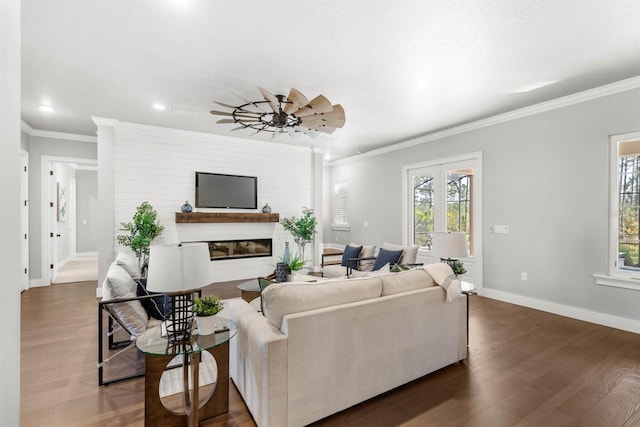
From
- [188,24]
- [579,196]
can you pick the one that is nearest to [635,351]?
[579,196]

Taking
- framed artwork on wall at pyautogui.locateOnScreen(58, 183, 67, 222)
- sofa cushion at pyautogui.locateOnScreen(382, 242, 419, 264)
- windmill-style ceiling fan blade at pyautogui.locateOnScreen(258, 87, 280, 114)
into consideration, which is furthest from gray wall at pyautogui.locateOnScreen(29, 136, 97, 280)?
sofa cushion at pyautogui.locateOnScreen(382, 242, 419, 264)

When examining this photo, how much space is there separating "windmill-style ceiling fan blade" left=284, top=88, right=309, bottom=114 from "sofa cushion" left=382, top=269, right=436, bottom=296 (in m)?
1.79

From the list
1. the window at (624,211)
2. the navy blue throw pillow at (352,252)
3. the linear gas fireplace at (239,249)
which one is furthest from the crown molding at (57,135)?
the window at (624,211)

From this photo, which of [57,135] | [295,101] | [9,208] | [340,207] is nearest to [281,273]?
[295,101]

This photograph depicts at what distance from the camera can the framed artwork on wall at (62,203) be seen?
7680 mm

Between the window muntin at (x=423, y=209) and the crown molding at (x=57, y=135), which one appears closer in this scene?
the crown molding at (x=57, y=135)

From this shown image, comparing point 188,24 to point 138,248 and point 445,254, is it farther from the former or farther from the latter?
point 138,248

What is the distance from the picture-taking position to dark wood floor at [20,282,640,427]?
210cm

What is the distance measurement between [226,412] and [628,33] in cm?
444

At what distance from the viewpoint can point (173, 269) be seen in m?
1.81

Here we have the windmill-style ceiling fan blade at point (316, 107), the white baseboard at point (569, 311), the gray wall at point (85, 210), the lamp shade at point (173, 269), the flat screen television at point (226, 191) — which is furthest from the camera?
the gray wall at point (85, 210)

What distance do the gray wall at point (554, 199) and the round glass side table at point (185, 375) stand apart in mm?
4320

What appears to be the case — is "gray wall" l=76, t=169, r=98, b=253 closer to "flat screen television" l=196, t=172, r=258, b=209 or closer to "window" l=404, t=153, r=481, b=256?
"flat screen television" l=196, t=172, r=258, b=209

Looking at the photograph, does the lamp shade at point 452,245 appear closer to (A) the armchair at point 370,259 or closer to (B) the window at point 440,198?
(A) the armchair at point 370,259
